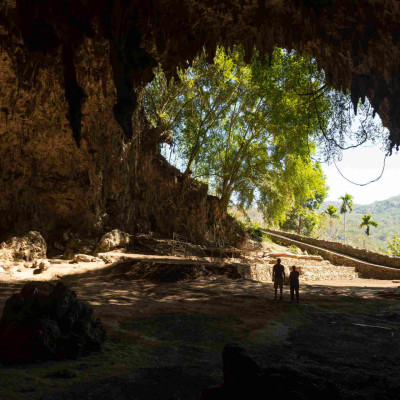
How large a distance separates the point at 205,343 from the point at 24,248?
35.7 feet

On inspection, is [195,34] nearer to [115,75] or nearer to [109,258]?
[115,75]

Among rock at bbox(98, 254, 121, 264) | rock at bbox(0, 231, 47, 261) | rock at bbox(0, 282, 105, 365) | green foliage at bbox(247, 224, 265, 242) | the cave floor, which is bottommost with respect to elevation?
the cave floor

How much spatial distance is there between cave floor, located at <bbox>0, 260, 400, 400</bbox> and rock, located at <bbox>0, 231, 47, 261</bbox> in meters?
3.79

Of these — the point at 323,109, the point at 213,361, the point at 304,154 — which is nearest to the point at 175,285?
the point at 213,361

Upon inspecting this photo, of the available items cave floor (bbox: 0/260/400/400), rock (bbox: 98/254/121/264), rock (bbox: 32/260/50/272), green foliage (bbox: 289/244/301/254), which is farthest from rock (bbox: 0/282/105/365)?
green foliage (bbox: 289/244/301/254)

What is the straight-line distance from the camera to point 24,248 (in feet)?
43.5

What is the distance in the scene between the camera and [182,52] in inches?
417

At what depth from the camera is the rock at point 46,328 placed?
11.9 ft

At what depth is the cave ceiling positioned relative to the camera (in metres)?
8.48

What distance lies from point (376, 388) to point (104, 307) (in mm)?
5056

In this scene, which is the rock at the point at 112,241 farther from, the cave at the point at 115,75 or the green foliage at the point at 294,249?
the green foliage at the point at 294,249

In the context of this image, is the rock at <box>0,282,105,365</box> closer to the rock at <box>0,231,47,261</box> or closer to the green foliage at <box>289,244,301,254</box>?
the rock at <box>0,231,47,261</box>

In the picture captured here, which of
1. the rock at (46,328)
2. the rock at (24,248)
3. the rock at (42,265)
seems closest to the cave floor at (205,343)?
the rock at (46,328)

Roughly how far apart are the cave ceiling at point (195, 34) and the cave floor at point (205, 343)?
441 centimetres
